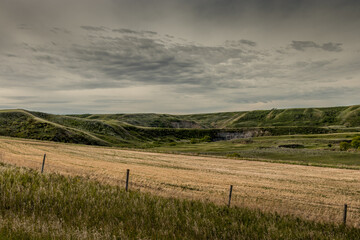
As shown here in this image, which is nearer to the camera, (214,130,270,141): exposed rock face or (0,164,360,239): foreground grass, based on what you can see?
(0,164,360,239): foreground grass

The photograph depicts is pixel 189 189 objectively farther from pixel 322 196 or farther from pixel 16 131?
pixel 16 131

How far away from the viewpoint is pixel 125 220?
926 cm

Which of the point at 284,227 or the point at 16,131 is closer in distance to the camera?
the point at 284,227

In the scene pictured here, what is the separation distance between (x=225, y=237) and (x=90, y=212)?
474cm

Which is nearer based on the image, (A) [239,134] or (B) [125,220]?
(B) [125,220]

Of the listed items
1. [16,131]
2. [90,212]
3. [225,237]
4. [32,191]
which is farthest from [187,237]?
[16,131]

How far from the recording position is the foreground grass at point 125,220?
7.64 metres

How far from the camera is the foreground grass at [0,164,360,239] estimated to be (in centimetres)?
764

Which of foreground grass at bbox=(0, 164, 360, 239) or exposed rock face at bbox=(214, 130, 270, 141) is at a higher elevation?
foreground grass at bbox=(0, 164, 360, 239)

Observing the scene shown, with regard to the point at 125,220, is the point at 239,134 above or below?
below

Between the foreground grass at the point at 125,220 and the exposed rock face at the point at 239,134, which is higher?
the foreground grass at the point at 125,220

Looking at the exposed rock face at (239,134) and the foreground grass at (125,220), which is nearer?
the foreground grass at (125,220)

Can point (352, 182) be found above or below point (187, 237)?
below

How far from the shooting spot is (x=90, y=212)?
32.5ft
